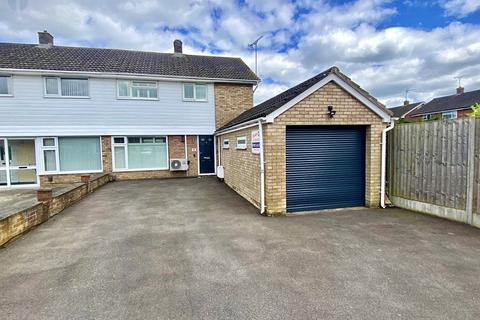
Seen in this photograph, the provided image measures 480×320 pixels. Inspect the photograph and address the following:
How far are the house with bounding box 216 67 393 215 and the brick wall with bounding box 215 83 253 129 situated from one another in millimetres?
7253

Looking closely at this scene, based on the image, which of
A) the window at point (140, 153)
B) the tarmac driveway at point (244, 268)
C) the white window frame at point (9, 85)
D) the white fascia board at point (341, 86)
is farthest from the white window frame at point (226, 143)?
the white window frame at point (9, 85)

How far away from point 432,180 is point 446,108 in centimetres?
3176

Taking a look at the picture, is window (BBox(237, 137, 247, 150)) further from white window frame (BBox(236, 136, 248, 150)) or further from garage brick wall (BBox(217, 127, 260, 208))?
garage brick wall (BBox(217, 127, 260, 208))

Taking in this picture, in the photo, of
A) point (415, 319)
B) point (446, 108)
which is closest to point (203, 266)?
point (415, 319)

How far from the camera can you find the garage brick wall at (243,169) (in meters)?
7.07

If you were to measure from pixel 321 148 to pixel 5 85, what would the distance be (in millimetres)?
15026

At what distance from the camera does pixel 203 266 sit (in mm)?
3674

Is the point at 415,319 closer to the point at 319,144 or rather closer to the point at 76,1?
the point at 319,144

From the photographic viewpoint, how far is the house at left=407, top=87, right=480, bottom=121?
87.4ft

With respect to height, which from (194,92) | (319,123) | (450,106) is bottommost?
(319,123)

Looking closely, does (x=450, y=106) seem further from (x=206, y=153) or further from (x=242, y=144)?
(x=242, y=144)

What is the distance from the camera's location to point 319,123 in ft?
21.3

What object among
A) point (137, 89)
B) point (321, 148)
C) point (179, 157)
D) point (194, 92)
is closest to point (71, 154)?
point (137, 89)

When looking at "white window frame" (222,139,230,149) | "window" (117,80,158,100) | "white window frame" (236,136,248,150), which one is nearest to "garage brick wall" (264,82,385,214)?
"white window frame" (236,136,248,150)
